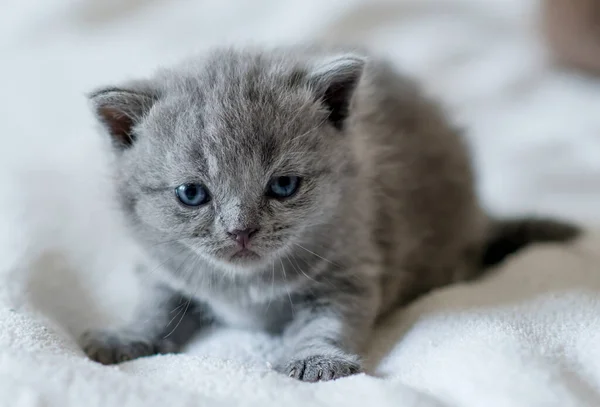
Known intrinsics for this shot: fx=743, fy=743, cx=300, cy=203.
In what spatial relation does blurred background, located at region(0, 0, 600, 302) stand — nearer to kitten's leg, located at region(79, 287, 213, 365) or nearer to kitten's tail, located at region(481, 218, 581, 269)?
kitten's tail, located at region(481, 218, 581, 269)

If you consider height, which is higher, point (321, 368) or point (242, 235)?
point (242, 235)

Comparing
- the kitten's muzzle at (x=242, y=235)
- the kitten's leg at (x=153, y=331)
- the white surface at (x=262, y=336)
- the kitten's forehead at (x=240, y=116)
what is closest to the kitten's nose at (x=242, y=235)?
the kitten's muzzle at (x=242, y=235)

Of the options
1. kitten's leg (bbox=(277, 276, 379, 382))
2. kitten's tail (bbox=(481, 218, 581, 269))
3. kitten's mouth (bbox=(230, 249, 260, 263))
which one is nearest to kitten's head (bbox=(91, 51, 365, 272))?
kitten's mouth (bbox=(230, 249, 260, 263))

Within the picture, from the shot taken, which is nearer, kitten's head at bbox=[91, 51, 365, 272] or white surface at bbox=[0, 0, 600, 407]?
white surface at bbox=[0, 0, 600, 407]

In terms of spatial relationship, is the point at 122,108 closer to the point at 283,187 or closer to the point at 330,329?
the point at 283,187

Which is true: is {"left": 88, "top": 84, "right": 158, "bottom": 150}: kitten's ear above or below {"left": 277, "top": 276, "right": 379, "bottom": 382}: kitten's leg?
above

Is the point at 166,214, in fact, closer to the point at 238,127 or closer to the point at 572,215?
the point at 238,127

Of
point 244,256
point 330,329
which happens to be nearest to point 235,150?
point 244,256

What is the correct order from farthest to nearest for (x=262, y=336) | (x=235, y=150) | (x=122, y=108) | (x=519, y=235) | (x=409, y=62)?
(x=409, y=62)
(x=519, y=235)
(x=262, y=336)
(x=122, y=108)
(x=235, y=150)
